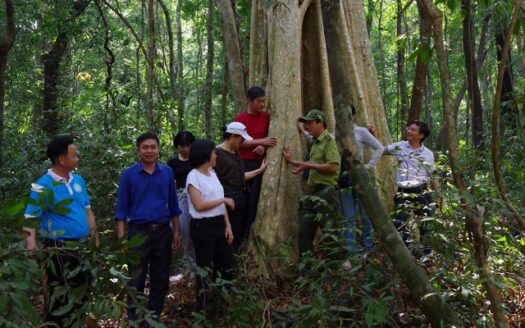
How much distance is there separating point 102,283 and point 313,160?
2.79m

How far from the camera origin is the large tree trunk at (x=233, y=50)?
8.00 metres

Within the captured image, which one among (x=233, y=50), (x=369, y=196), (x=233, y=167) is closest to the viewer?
(x=369, y=196)

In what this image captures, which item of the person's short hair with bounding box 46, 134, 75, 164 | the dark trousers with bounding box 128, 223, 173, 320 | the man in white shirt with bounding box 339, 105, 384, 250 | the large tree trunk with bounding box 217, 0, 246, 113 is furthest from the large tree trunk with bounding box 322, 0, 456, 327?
the large tree trunk with bounding box 217, 0, 246, 113

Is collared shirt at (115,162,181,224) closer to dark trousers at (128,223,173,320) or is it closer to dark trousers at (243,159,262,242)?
dark trousers at (128,223,173,320)

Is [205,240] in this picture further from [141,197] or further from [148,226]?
[141,197]

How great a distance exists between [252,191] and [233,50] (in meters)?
2.90

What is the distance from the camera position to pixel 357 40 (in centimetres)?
735

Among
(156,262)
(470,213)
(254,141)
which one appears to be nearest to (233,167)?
(254,141)

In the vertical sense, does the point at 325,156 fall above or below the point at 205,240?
above

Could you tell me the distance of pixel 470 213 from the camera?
3654mm

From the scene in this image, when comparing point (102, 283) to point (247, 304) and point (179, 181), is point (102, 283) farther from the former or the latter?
point (179, 181)

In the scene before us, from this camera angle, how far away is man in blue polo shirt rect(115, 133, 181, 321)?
470cm

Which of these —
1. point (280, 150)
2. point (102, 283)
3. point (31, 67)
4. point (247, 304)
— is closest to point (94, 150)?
point (280, 150)

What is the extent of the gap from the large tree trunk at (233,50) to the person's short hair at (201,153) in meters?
3.26
